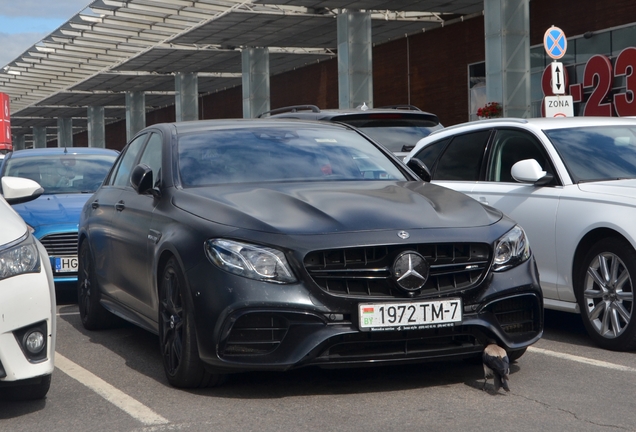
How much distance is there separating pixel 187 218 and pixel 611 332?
2889 millimetres

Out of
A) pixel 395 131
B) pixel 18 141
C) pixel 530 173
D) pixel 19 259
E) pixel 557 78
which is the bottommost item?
pixel 19 259

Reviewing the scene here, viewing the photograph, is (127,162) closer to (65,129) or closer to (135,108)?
(135,108)

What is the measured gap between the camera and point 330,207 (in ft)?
17.9

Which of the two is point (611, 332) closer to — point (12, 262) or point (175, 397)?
point (175, 397)

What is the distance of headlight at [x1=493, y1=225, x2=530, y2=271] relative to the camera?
542 centimetres

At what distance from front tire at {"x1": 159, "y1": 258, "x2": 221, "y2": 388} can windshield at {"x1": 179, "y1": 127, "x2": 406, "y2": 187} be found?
0.80 metres

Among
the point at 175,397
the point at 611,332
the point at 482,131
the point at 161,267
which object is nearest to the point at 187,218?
the point at 161,267

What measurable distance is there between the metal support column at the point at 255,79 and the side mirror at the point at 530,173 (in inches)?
1360

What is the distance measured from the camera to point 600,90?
93.0 feet

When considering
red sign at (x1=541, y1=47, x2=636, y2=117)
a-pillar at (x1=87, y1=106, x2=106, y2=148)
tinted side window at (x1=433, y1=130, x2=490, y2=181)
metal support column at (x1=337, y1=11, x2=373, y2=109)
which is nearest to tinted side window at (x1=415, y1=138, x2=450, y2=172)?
tinted side window at (x1=433, y1=130, x2=490, y2=181)

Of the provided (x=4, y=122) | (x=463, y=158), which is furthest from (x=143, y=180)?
(x=4, y=122)

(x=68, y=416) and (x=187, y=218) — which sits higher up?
(x=187, y=218)

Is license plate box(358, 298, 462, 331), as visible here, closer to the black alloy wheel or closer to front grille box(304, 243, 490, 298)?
front grille box(304, 243, 490, 298)

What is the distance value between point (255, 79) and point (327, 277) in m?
37.5
